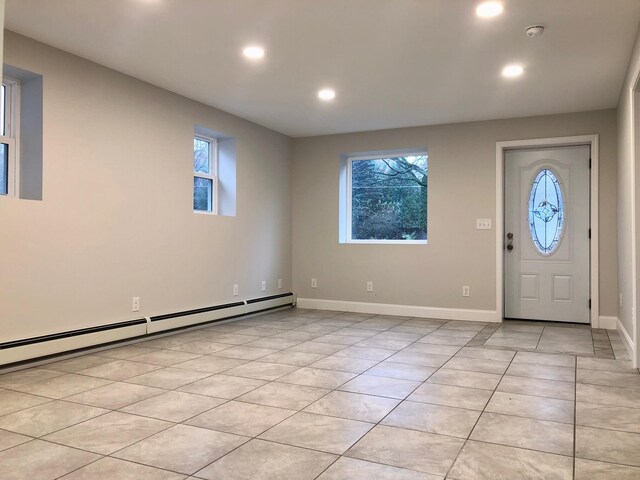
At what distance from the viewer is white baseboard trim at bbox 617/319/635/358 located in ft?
12.7

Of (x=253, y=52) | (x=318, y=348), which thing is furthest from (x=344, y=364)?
(x=253, y=52)

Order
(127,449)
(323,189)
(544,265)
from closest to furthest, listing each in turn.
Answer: (127,449)
(544,265)
(323,189)

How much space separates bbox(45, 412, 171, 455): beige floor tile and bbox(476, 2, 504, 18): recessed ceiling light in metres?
2.89

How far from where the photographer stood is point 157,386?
123 inches

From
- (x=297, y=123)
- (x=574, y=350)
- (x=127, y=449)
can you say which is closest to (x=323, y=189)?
(x=297, y=123)

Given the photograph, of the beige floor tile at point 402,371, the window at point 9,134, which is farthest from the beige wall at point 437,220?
the window at point 9,134

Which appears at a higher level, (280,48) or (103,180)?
(280,48)

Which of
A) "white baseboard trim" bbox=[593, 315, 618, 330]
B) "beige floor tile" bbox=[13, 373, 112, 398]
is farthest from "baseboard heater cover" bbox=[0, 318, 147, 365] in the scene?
"white baseboard trim" bbox=[593, 315, 618, 330]

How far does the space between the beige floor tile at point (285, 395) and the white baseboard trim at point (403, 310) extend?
3309 millimetres

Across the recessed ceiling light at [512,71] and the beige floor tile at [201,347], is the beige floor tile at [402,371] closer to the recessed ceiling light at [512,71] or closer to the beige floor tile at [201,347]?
the beige floor tile at [201,347]

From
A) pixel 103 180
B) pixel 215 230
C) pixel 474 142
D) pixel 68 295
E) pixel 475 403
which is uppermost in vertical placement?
pixel 474 142

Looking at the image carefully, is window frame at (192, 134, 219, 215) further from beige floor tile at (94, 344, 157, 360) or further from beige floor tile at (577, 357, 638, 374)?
beige floor tile at (577, 357, 638, 374)

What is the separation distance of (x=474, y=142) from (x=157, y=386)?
4.45 metres

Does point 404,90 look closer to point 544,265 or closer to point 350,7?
point 350,7
